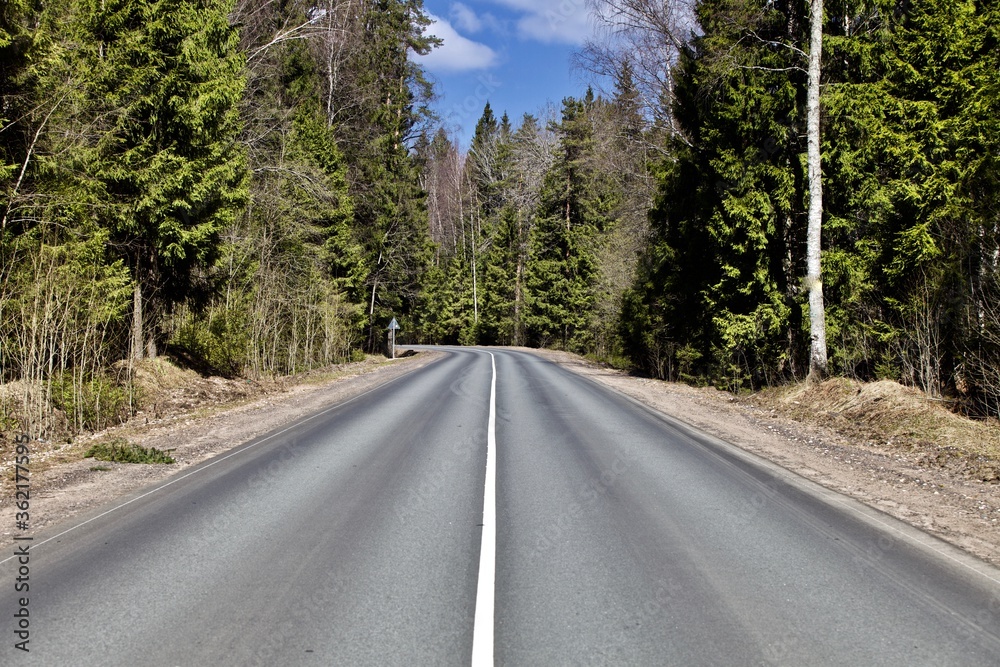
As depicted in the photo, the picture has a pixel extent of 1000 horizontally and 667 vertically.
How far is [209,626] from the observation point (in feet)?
10.9

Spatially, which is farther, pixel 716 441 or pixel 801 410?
pixel 801 410

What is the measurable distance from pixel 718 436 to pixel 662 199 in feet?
35.2

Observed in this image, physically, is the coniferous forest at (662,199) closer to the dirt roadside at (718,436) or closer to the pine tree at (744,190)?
the pine tree at (744,190)

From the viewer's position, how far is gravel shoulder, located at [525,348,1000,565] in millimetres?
5090

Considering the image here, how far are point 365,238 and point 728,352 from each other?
25.1 meters

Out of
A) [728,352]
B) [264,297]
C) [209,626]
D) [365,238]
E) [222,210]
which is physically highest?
[365,238]

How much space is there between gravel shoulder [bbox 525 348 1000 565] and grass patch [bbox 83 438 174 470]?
8094mm

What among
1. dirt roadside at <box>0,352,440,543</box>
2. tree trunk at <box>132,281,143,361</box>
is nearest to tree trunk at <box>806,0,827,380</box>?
dirt roadside at <box>0,352,440,543</box>

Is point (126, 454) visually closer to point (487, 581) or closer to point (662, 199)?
point (487, 581)

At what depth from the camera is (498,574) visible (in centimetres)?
402

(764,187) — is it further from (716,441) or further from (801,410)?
(716,441)

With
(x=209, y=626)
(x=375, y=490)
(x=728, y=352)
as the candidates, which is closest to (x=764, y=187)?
(x=728, y=352)

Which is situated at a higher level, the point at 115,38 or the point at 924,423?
the point at 115,38

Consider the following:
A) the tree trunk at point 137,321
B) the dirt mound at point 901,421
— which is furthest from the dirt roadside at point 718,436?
the tree trunk at point 137,321
